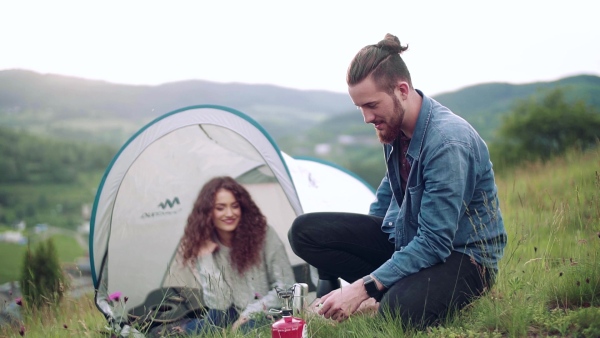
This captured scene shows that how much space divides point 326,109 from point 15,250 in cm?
3728

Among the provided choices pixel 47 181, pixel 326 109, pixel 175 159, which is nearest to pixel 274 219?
pixel 175 159

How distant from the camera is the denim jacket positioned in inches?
98.7

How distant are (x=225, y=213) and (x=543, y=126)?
1684 centimetres

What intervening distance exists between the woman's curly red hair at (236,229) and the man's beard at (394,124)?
6.36 feet

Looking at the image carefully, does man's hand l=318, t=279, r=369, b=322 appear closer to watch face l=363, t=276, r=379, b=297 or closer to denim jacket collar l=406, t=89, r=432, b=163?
watch face l=363, t=276, r=379, b=297

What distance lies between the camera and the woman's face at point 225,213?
462 cm

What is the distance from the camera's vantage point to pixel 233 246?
14.8 ft

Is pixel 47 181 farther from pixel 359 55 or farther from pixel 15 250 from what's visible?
pixel 359 55

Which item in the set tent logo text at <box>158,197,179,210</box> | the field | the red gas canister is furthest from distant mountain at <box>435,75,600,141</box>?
the red gas canister

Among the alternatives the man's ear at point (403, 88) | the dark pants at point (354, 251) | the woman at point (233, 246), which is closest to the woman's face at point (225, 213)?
the woman at point (233, 246)

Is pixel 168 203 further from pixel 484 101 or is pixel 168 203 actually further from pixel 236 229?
pixel 484 101

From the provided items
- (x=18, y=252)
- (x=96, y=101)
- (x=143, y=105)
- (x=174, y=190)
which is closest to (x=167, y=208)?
(x=174, y=190)

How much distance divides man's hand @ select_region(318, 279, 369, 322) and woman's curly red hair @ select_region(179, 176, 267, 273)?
1.91m

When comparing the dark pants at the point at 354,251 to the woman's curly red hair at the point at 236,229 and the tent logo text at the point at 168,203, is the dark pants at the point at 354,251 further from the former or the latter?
the tent logo text at the point at 168,203
